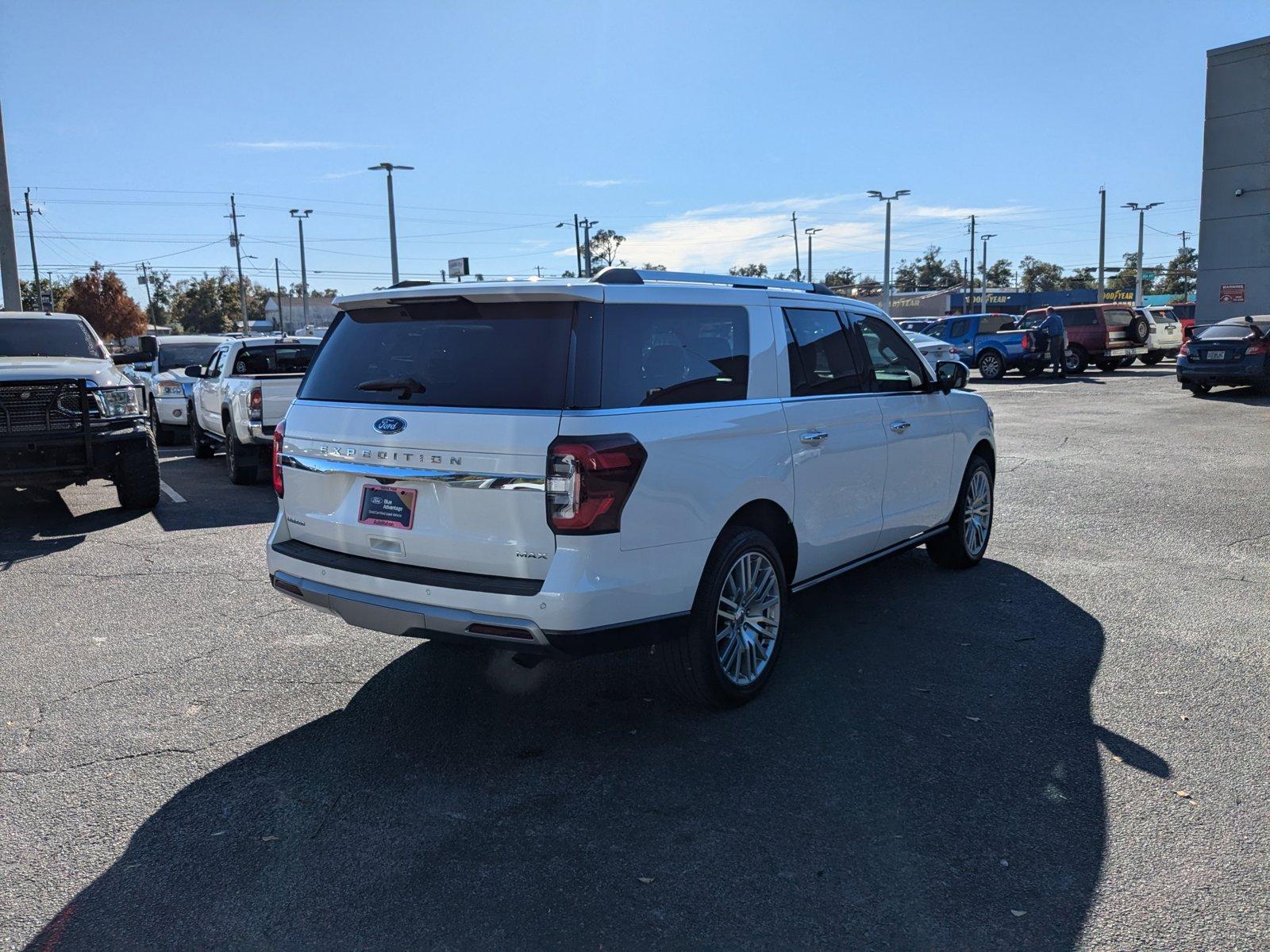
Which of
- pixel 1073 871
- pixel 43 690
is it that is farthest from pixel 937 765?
pixel 43 690

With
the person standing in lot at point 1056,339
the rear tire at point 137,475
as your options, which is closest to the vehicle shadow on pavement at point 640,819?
the rear tire at point 137,475

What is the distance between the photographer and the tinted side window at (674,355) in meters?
3.99

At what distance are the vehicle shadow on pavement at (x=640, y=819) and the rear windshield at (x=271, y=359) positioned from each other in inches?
313

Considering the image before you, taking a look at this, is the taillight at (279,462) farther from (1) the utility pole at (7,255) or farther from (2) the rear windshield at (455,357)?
(1) the utility pole at (7,255)

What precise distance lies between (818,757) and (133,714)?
3045mm

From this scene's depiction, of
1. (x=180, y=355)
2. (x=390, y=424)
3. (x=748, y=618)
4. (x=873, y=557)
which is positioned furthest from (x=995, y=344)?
(x=390, y=424)

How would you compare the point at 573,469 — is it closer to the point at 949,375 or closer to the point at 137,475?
the point at 949,375

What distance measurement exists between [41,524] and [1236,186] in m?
32.4

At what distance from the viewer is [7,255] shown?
19.0 metres

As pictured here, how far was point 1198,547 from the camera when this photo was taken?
7500 millimetres

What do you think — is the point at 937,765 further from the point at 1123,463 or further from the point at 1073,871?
the point at 1123,463

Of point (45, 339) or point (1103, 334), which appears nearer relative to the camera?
point (45, 339)

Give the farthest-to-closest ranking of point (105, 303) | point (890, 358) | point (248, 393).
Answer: point (105, 303) < point (248, 393) < point (890, 358)

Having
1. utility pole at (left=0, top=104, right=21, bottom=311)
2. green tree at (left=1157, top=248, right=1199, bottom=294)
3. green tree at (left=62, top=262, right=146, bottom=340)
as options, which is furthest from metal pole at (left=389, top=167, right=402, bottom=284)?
green tree at (left=1157, top=248, right=1199, bottom=294)
